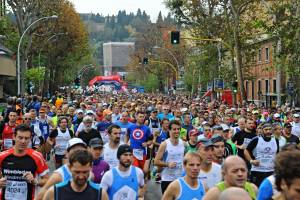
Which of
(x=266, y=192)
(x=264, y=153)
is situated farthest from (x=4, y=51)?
(x=266, y=192)

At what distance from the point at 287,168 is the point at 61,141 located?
Answer: 9.97m

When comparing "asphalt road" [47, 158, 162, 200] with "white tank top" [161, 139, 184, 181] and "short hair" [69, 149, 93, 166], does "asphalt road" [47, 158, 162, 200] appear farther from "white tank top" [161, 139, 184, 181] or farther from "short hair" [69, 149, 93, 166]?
"short hair" [69, 149, 93, 166]

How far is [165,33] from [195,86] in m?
25.6

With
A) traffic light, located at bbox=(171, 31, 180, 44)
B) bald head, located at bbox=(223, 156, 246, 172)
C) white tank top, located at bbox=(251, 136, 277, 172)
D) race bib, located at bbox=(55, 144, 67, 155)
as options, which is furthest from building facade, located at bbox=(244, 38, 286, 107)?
bald head, located at bbox=(223, 156, 246, 172)

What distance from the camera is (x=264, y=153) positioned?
11055 mm

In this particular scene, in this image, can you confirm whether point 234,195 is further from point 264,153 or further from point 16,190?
point 264,153

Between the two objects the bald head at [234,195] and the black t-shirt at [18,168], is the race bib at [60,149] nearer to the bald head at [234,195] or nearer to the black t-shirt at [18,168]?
the black t-shirt at [18,168]

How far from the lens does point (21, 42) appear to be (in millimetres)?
37469

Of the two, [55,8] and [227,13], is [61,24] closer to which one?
[55,8]

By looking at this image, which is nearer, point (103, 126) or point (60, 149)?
point (60, 149)

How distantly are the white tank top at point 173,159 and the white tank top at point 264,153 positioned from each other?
1.51 metres

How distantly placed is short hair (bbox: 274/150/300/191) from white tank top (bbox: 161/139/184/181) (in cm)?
610

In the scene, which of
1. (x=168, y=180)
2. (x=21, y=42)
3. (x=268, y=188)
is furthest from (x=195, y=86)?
(x=268, y=188)

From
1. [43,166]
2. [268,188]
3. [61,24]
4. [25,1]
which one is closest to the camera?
[268,188]
